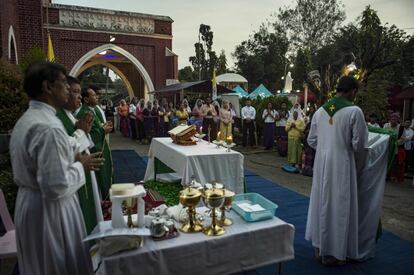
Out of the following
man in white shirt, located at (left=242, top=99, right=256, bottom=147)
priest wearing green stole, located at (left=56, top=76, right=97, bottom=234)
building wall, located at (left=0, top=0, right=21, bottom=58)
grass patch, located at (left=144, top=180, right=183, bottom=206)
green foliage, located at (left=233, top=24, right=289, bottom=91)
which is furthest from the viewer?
green foliage, located at (left=233, top=24, right=289, bottom=91)

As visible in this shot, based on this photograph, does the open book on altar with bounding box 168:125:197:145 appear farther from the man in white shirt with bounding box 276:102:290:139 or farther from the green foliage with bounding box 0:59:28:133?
the man in white shirt with bounding box 276:102:290:139

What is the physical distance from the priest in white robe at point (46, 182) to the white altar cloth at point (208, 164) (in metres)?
2.32

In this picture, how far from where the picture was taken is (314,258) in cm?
369

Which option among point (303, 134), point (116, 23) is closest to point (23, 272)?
point (303, 134)

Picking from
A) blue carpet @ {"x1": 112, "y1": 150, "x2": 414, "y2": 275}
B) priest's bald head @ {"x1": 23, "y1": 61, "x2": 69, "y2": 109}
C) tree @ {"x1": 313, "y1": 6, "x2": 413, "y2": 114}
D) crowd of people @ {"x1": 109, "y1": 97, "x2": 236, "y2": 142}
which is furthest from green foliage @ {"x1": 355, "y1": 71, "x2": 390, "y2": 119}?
priest's bald head @ {"x1": 23, "y1": 61, "x2": 69, "y2": 109}

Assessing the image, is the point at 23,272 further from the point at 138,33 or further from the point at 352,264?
the point at 138,33

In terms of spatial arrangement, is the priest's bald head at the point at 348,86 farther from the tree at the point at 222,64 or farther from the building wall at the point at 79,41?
the tree at the point at 222,64

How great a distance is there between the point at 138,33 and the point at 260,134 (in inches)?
410

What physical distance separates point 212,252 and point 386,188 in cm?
648

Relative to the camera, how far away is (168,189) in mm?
5395

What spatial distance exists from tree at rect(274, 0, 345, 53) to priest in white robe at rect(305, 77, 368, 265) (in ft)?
108

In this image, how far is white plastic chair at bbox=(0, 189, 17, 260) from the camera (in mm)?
2773

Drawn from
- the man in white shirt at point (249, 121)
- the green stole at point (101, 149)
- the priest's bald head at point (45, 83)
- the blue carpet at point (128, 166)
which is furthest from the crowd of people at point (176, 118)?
the priest's bald head at point (45, 83)

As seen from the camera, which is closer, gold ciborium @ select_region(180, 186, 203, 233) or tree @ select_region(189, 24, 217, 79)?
gold ciborium @ select_region(180, 186, 203, 233)
